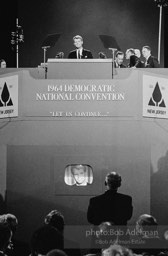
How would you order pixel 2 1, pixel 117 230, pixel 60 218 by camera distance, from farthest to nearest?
pixel 2 1
pixel 117 230
pixel 60 218

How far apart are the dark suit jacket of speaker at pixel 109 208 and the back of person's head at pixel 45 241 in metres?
2.17

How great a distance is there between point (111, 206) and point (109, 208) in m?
0.03

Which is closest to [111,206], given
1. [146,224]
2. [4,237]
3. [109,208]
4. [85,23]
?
[109,208]

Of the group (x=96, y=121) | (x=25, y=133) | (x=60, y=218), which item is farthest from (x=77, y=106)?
(x=60, y=218)

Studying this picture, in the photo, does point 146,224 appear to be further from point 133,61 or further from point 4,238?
point 133,61

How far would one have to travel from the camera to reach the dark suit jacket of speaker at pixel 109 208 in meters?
6.50

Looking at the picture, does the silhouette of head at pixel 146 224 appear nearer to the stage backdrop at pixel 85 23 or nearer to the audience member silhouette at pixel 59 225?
the audience member silhouette at pixel 59 225

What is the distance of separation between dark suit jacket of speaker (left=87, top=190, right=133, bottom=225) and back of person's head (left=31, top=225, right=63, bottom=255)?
2169 millimetres

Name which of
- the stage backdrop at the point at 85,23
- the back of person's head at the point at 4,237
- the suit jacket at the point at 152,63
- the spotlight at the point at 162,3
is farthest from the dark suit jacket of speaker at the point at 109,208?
the stage backdrop at the point at 85,23

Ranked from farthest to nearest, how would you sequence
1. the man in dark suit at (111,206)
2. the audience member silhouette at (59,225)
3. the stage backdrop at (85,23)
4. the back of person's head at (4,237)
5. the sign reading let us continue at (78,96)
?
the stage backdrop at (85,23) → the sign reading let us continue at (78,96) → the man in dark suit at (111,206) → the audience member silhouette at (59,225) → the back of person's head at (4,237)

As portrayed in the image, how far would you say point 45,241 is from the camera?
4285 mm

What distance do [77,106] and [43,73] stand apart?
78 cm

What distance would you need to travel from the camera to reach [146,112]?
326 inches

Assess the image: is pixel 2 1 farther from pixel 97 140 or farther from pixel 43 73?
pixel 97 140
